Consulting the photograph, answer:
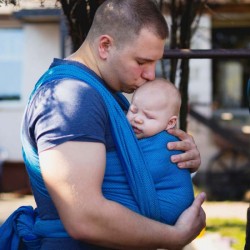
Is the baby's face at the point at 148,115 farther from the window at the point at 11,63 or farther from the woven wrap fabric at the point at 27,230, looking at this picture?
the window at the point at 11,63

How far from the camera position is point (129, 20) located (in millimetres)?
2242

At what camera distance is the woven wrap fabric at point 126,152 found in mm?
2199

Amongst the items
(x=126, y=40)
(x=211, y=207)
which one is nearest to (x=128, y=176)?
(x=126, y=40)

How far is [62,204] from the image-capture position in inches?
81.7

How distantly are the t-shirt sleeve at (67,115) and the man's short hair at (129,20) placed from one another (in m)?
0.21

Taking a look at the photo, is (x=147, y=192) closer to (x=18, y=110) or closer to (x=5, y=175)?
(x=5, y=175)

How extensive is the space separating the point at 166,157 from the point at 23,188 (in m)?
11.4

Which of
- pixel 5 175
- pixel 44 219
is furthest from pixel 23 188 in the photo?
pixel 44 219

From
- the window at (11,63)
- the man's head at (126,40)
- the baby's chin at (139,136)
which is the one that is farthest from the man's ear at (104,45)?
the window at (11,63)

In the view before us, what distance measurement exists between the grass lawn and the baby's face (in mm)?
4040

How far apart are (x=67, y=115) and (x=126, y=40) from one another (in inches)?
12.5

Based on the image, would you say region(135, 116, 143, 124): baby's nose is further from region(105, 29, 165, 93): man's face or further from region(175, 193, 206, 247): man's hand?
region(175, 193, 206, 247): man's hand

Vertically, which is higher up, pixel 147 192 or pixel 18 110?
pixel 147 192

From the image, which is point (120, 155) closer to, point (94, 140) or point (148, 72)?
point (94, 140)
